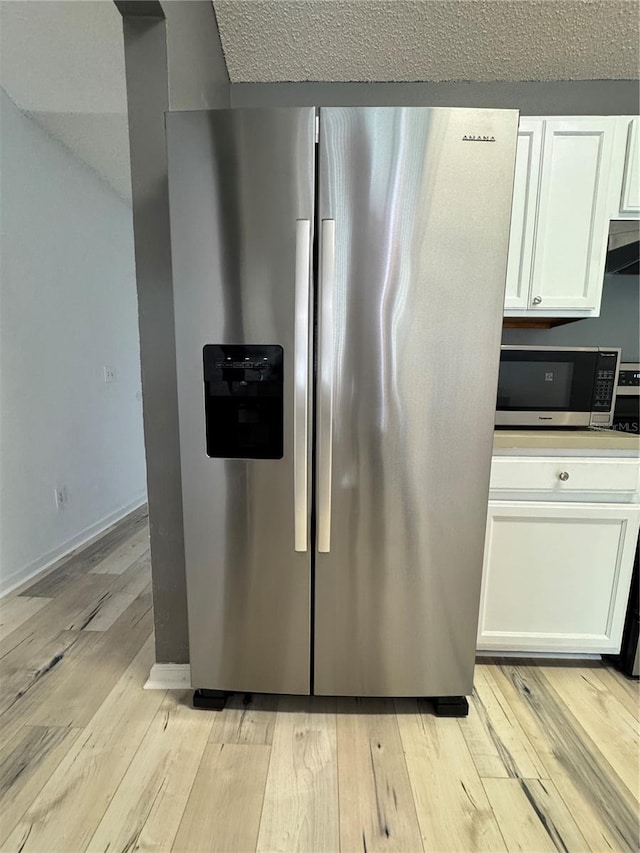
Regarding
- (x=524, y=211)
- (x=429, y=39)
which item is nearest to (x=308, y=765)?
(x=524, y=211)

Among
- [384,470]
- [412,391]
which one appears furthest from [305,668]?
[412,391]

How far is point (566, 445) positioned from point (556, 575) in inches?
20.5

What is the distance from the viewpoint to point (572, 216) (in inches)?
69.9

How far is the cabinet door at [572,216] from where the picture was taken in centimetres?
173

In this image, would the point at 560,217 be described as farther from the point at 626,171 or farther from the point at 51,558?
the point at 51,558

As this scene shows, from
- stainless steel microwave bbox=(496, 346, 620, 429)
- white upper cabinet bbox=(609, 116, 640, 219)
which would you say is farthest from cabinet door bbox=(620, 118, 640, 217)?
stainless steel microwave bbox=(496, 346, 620, 429)

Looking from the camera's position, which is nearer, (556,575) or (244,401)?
(244,401)

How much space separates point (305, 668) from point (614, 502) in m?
1.31

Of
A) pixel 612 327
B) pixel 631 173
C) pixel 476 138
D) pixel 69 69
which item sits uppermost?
pixel 69 69

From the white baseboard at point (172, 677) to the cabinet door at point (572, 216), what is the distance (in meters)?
2.05

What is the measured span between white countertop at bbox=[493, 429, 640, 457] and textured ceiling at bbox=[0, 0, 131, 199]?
2.19 meters

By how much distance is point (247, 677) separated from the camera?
1435 mm

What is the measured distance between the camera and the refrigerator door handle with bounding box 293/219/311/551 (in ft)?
3.89

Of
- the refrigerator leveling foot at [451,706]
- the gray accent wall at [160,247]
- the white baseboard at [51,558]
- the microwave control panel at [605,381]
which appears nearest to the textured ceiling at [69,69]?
the gray accent wall at [160,247]
